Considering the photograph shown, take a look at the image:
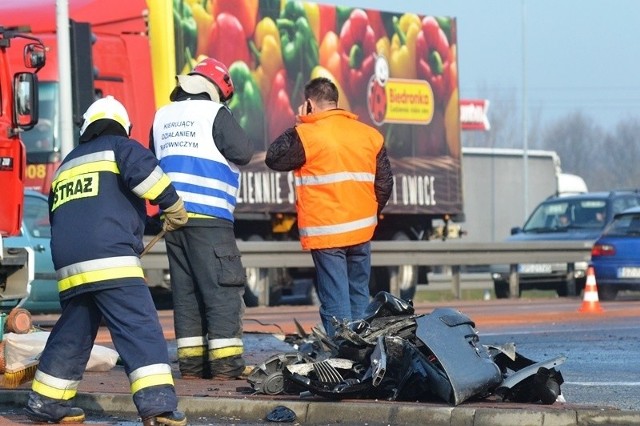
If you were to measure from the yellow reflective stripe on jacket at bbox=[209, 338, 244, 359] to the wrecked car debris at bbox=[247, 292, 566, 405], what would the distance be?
2.64 feet

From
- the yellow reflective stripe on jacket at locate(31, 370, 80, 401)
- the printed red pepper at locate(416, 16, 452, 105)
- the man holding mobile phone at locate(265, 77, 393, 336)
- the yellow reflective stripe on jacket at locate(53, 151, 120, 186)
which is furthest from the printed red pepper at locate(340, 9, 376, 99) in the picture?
the yellow reflective stripe on jacket at locate(31, 370, 80, 401)

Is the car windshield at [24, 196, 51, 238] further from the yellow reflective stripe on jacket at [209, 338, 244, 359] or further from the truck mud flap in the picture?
the truck mud flap

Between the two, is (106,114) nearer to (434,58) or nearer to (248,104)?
(248,104)

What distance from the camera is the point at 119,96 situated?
18.8 metres

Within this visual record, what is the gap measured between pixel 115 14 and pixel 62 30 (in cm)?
157

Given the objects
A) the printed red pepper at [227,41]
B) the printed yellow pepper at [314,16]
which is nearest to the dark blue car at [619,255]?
the printed yellow pepper at [314,16]

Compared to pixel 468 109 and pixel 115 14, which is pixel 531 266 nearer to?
pixel 115 14

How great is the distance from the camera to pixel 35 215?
18141 millimetres

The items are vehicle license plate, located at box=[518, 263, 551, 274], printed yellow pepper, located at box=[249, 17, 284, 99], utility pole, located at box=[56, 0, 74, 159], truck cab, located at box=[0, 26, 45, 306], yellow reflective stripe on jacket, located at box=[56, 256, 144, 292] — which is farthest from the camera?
vehicle license plate, located at box=[518, 263, 551, 274]

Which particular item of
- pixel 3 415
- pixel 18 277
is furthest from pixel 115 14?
pixel 3 415

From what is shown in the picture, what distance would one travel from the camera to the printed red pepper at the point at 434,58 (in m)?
25.6

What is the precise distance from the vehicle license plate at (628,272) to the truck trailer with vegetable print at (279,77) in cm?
326

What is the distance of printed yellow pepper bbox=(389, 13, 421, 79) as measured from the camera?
25.0 meters

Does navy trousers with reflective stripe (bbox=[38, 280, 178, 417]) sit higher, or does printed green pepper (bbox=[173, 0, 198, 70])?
printed green pepper (bbox=[173, 0, 198, 70])
